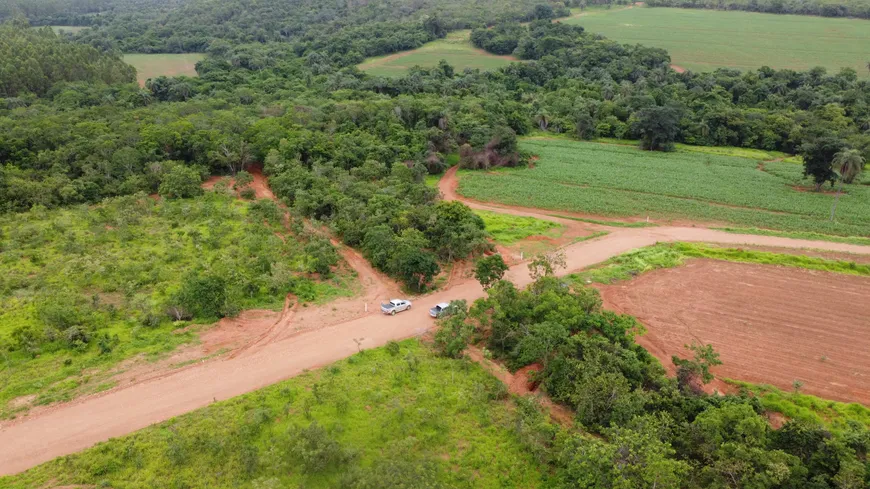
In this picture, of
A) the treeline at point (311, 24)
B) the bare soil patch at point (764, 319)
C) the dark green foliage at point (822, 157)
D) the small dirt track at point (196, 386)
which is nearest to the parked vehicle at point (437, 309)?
the small dirt track at point (196, 386)

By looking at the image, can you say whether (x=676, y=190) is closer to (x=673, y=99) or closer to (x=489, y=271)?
(x=489, y=271)

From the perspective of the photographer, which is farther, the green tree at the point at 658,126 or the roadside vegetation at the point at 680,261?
the green tree at the point at 658,126

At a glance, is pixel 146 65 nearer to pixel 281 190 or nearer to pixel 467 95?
pixel 467 95

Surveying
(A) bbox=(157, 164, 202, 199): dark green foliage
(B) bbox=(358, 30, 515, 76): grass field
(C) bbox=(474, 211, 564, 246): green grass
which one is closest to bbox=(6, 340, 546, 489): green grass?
(C) bbox=(474, 211, 564, 246): green grass

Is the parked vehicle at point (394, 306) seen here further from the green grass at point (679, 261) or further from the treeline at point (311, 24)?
the treeline at point (311, 24)

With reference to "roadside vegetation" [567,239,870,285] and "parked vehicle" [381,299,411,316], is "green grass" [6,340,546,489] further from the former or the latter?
"roadside vegetation" [567,239,870,285]

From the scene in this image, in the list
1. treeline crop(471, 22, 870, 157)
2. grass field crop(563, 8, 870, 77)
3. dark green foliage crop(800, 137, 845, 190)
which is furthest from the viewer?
grass field crop(563, 8, 870, 77)
